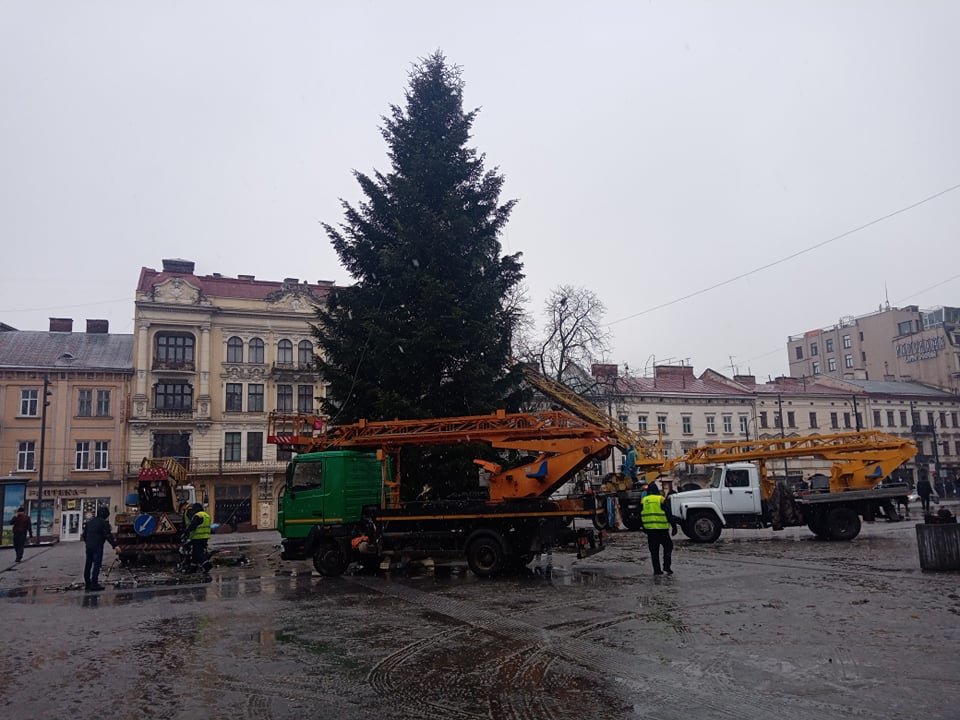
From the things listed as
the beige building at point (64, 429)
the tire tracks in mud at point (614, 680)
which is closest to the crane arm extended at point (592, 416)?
the tire tracks in mud at point (614, 680)

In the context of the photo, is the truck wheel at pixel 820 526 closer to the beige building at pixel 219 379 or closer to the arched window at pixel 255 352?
the beige building at pixel 219 379

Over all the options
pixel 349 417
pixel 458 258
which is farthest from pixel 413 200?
pixel 349 417

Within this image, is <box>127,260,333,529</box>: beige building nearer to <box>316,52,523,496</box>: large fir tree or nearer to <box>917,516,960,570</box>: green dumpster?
<box>316,52,523,496</box>: large fir tree

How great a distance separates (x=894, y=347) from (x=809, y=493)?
67.7 m

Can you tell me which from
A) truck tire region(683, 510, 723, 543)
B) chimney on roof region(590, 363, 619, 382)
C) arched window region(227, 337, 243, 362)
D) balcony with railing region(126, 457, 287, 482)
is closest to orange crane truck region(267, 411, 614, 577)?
truck tire region(683, 510, 723, 543)

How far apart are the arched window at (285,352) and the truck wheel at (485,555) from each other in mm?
38291

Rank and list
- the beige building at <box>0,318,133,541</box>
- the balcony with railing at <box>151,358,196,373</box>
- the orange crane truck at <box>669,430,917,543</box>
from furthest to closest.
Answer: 1. the balcony with railing at <box>151,358,196,373</box>
2. the beige building at <box>0,318,133,541</box>
3. the orange crane truck at <box>669,430,917,543</box>

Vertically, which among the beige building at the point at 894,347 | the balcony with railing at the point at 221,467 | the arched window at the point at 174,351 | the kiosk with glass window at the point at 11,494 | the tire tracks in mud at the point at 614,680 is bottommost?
the tire tracks in mud at the point at 614,680

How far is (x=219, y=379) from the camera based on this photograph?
4959cm

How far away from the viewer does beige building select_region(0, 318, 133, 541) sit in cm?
4531

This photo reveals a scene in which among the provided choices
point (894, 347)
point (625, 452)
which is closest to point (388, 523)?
point (625, 452)

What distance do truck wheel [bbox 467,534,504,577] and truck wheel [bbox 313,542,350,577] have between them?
9.91 feet

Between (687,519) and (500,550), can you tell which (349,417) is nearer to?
(500,550)

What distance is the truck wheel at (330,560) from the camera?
1642 cm
